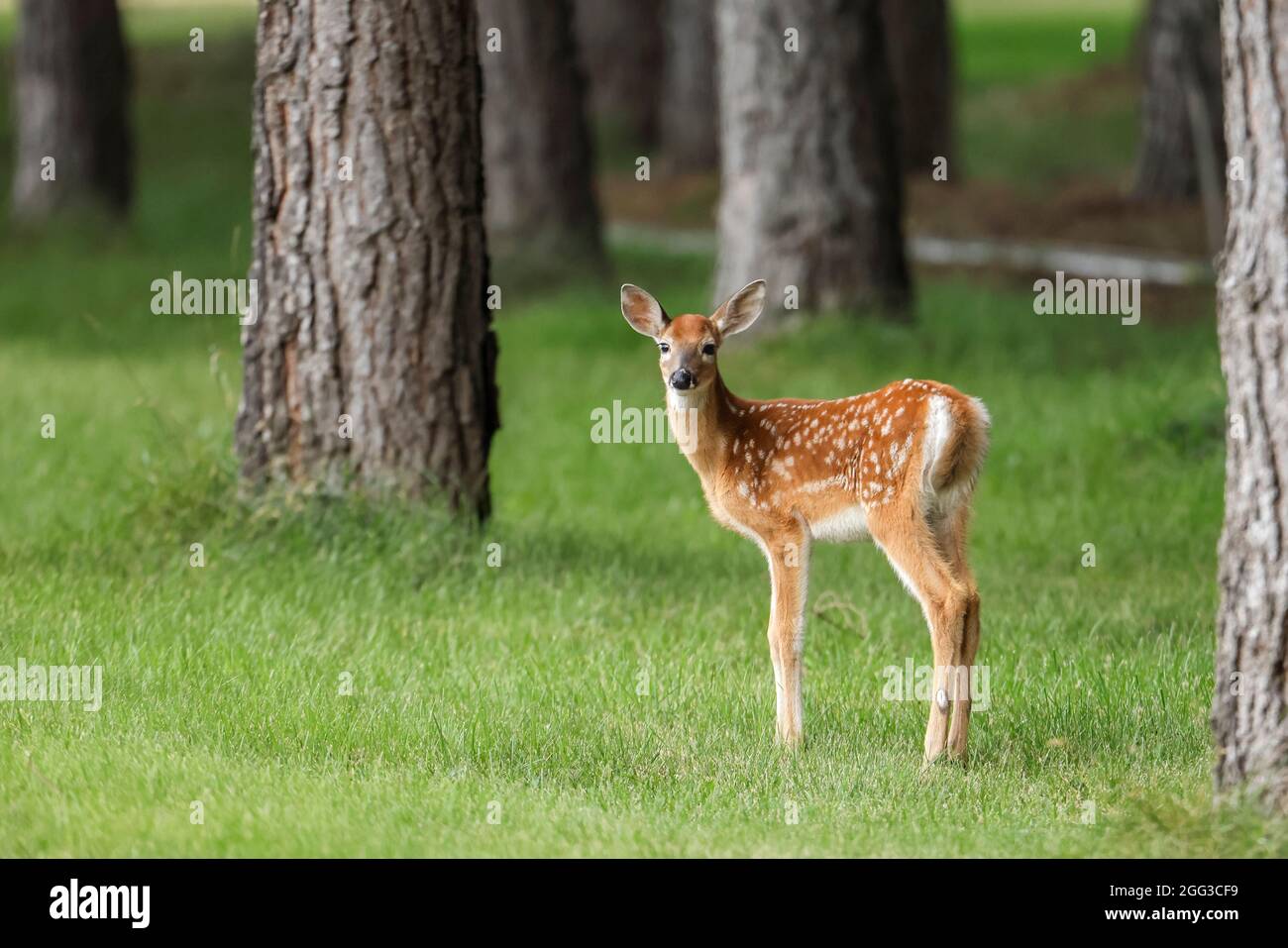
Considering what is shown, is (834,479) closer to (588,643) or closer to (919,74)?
(588,643)

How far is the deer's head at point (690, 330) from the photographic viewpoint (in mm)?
6590

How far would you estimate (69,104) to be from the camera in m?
20.2

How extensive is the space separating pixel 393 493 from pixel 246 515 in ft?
2.17

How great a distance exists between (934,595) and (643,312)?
1.56 m

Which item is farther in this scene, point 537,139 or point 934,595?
point 537,139

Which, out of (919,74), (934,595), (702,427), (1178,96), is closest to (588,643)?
(702,427)

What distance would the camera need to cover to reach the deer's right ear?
6.84 metres

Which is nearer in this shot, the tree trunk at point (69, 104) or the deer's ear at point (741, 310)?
the deer's ear at point (741, 310)

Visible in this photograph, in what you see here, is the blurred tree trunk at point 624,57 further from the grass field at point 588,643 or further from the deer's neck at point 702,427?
the deer's neck at point 702,427

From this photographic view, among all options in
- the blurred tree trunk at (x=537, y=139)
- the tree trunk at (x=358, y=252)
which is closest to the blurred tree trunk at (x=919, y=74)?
the blurred tree trunk at (x=537, y=139)

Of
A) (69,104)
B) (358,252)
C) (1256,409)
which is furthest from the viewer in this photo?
(69,104)

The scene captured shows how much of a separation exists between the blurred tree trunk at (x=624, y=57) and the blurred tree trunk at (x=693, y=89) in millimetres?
3579

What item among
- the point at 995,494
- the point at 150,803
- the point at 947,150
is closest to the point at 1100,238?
the point at 947,150

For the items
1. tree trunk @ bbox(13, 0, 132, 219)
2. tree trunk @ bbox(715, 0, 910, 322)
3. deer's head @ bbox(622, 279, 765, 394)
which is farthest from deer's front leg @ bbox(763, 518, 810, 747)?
tree trunk @ bbox(13, 0, 132, 219)
